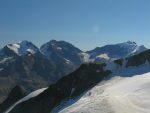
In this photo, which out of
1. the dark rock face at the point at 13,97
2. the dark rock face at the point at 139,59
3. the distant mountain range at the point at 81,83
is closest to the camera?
the distant mountain range at the point at 81,83

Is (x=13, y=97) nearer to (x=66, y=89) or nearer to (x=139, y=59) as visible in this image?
(x=66, y=89)

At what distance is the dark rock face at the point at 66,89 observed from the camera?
68625 mm

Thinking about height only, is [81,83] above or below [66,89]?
above

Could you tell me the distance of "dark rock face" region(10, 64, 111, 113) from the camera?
2702 inches

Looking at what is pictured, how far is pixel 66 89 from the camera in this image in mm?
73312

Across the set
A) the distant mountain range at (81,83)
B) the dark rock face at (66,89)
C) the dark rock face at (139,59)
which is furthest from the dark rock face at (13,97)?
the dark rock face at (139,59)

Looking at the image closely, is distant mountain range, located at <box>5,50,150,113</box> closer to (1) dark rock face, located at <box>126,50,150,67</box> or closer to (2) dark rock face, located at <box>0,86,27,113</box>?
(1) dark rock face, located at <box>126,50,150,67</box>

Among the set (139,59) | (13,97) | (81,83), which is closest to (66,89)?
(81,83)

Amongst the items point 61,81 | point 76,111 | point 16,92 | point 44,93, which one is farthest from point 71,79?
point 76,111

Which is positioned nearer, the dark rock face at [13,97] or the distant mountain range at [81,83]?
the distant mountain range at [81,83]

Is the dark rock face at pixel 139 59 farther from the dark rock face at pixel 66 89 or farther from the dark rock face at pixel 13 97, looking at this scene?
the dark rock face at pixel 13 97

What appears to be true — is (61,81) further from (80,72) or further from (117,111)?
(117,111)

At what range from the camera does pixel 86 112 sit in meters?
35.8

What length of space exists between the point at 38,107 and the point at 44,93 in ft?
20.7
